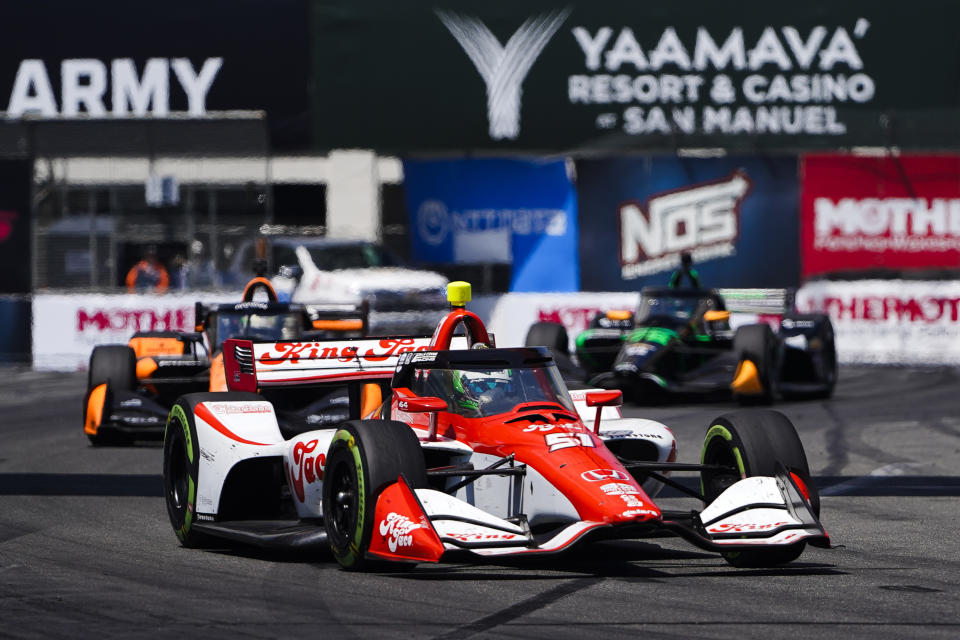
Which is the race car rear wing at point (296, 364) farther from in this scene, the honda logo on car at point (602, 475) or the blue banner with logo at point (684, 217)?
the blue banner with logo at point (684, 217)

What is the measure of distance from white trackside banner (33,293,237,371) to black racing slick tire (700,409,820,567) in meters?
18.8

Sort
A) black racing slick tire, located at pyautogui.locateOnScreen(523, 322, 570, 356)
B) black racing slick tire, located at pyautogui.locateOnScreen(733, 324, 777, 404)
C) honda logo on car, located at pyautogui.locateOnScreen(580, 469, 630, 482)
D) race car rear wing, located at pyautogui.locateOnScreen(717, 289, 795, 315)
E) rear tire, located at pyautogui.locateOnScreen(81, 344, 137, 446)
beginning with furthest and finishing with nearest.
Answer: race car rear wing, located at pyautogui.locateOnScreen(717, 289, 795, 315) < black racing slick tire, located at pyautogui.locateOnScreen(523, 322, 570, 356) < black racing slick tire, located at pyautogui.locateOnScreen(733, 324, 777, 404) < rear tire, located at pyautogui.locateOnScreen(81, 344, 137, 446) < honda logo on car, located at pyautogui.locateOnScreen(580, 469, 630, 482)

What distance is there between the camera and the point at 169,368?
16.7m

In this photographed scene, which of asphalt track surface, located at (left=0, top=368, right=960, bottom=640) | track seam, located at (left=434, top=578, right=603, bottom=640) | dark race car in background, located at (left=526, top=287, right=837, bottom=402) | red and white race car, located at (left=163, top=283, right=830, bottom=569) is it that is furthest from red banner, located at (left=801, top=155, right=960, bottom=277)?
track seam, located at (left=434, top=578, right=603, bottom=640)

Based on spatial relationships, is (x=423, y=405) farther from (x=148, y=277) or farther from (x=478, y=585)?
(x=148, y=277)

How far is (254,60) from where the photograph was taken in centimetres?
3027

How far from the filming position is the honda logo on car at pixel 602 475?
8.19 metres

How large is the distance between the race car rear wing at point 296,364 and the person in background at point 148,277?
16589 millimetres

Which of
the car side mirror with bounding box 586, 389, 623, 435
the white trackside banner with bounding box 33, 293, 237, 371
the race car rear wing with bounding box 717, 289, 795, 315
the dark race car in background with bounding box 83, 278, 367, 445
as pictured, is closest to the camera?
the car side mirror with bounding box 586, 389, 623, 435

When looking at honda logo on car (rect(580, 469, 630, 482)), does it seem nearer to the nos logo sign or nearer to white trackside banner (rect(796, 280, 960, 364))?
white trackside banner (rect(796, 280, 960, 364))

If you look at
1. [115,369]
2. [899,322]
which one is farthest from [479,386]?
[899,322]

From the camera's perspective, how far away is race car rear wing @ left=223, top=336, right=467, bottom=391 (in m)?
11.1

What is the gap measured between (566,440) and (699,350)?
11.8 m

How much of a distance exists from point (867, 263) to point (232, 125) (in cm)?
1069
